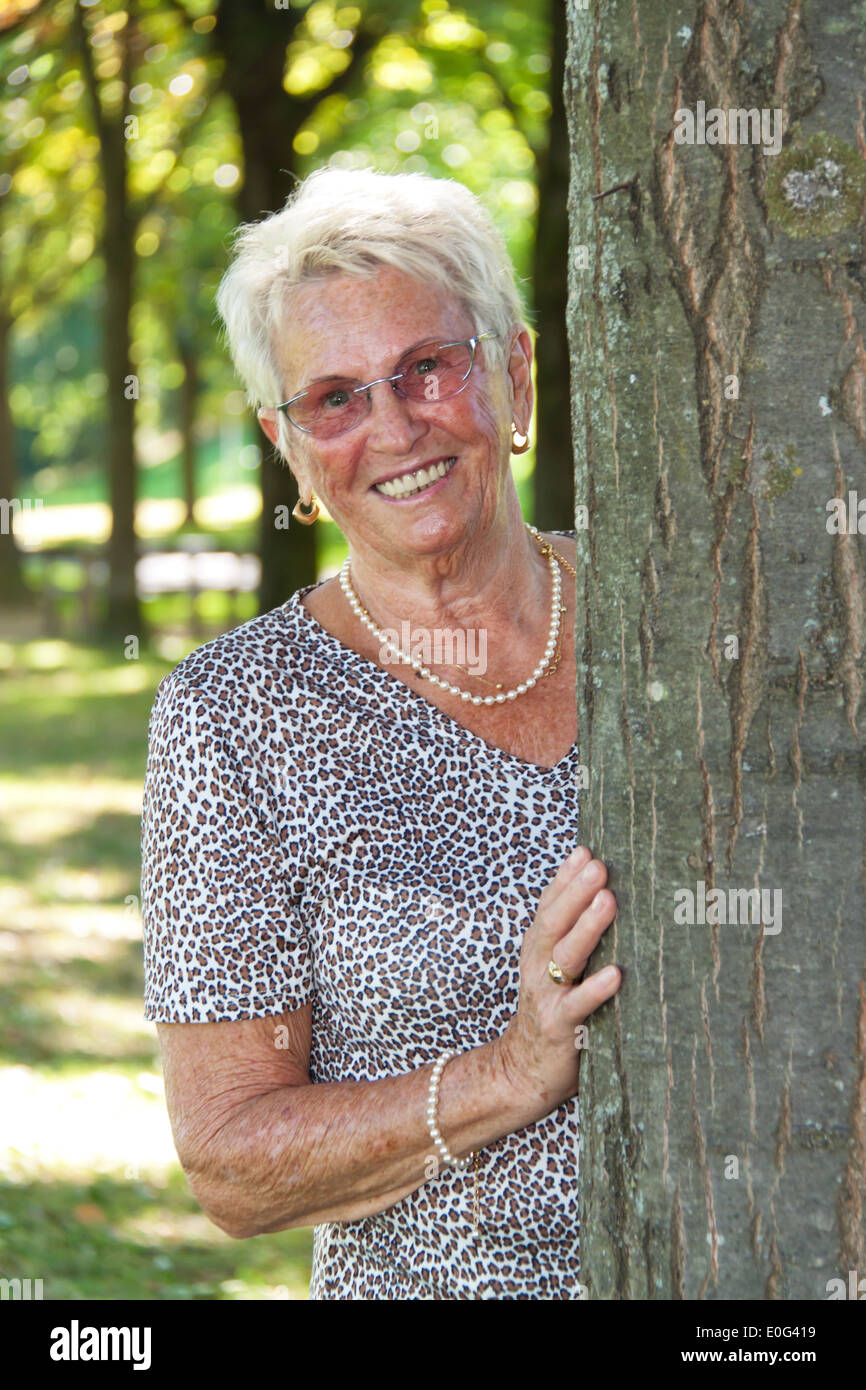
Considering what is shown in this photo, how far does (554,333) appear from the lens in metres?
7.99

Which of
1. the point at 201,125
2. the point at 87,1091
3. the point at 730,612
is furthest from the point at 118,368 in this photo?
the point at 730,612

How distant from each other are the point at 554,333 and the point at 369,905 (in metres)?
5.86

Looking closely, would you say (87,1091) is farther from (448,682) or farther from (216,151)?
(216,151)

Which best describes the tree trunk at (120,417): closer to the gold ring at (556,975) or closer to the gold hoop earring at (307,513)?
the gold hoop earring at (307,513)

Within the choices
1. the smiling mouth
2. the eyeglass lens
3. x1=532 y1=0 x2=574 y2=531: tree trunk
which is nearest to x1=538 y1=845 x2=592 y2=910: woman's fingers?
the smiling mouth

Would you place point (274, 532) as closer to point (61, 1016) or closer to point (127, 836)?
point (127, 836)

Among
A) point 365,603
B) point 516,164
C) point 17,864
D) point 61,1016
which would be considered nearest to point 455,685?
point 365,603

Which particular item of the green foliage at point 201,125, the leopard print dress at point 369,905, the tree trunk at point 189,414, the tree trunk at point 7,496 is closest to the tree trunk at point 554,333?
the green foliage at point 201,125

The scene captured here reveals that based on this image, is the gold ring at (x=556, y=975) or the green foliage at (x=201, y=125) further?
the green foliage at (x=201, y=125)

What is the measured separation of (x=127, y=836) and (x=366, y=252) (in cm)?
880

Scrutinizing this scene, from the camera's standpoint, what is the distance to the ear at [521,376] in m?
3.12

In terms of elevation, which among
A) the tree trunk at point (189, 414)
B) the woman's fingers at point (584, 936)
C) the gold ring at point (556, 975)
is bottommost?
the gold ring at point (556, 975)

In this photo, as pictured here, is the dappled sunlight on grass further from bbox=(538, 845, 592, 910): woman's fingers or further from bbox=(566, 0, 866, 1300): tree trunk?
bbox=(566, 0, 866, 1300): tree trunk

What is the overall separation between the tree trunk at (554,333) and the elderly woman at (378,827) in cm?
485
